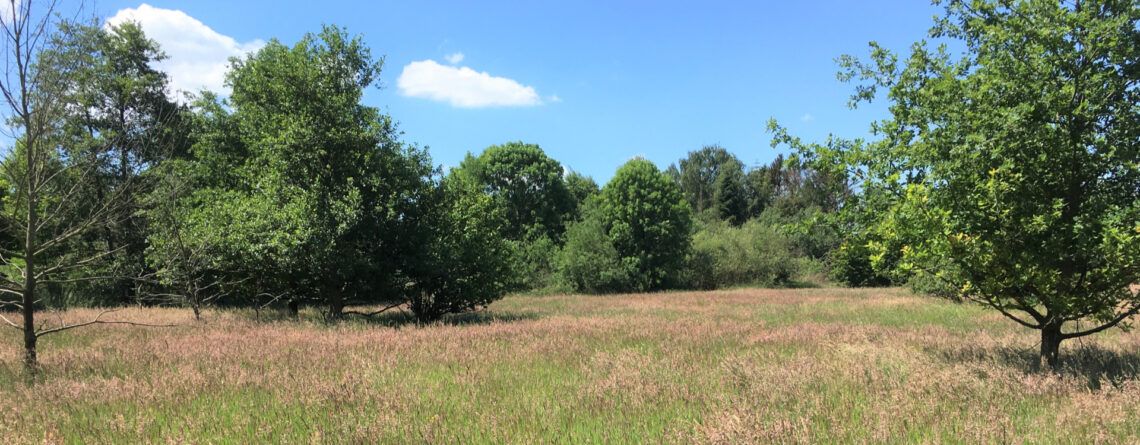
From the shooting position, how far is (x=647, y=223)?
39312 mm

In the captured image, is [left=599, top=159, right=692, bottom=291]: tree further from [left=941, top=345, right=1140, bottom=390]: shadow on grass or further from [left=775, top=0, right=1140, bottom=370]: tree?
[left=775, top=0, right=1140, bottom=370]: tree

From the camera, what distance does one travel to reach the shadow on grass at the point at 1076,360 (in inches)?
234

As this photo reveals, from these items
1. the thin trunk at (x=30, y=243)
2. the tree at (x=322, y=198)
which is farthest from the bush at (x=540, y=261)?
the thin trunk at (x=30, y=243)

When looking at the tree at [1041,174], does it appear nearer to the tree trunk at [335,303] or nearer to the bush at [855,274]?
the tree trunk at [335,303]

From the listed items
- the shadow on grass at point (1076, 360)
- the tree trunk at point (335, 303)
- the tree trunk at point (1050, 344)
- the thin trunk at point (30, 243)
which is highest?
the thin trunk at point (30, 243)

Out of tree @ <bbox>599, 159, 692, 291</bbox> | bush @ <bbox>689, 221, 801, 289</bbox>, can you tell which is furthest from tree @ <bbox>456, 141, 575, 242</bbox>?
bush @ <bbox>689, 221, 801, 289</bbox>

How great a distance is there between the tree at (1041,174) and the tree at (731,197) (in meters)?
59.6

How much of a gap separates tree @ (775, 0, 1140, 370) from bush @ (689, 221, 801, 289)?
3596 cm

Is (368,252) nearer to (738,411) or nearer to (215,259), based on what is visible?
(215,259)

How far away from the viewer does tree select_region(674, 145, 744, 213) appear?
2731 inches

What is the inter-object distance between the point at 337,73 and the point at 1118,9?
1577 cm

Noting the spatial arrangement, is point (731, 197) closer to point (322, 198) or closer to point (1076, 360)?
point (322, 198)

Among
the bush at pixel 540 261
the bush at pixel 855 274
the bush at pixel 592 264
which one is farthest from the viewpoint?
the bush at pixel 540 261

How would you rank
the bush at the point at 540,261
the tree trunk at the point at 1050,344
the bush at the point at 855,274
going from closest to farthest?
the tree trunk at the point at 1050,344 → the bush at the point at 855,274 → the bush at the point at 540,261
